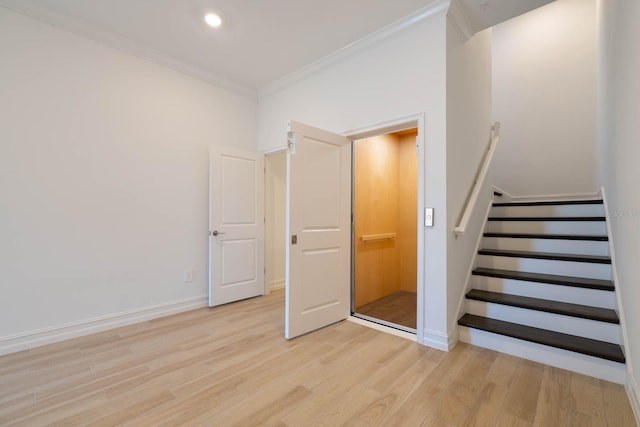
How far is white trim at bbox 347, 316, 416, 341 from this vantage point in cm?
262

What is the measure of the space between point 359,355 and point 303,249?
3.32 feet

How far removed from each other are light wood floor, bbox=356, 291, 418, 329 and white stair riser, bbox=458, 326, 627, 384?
0.66 meters

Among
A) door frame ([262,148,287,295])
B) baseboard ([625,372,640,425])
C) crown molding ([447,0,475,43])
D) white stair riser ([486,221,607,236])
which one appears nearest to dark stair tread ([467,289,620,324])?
baseboard ([625,372,640,425])

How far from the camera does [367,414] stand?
1.61 metres

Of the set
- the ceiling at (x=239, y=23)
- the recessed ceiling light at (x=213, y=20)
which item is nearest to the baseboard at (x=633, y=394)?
the ceiling at (x=239, y=23)

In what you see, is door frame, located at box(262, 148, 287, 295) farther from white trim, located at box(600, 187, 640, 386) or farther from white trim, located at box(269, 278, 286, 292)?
white trim, located at box(600, 187, 640, 386)

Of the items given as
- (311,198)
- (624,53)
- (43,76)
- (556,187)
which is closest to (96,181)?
(43,76)

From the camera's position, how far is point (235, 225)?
12.2ft

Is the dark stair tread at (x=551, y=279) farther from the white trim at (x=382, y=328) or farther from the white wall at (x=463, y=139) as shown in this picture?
the white trim at (x=382, y=328)

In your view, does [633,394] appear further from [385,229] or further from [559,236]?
[385,229]

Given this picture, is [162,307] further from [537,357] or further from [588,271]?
[588,271]

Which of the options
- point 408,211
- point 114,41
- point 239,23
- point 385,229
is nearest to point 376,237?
point 385,229

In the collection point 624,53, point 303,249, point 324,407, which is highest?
point 624,53

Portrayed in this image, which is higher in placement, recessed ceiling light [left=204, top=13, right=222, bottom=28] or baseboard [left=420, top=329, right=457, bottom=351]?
recessed ceiling light [left=204, top=13, right=222, bottom=28]
